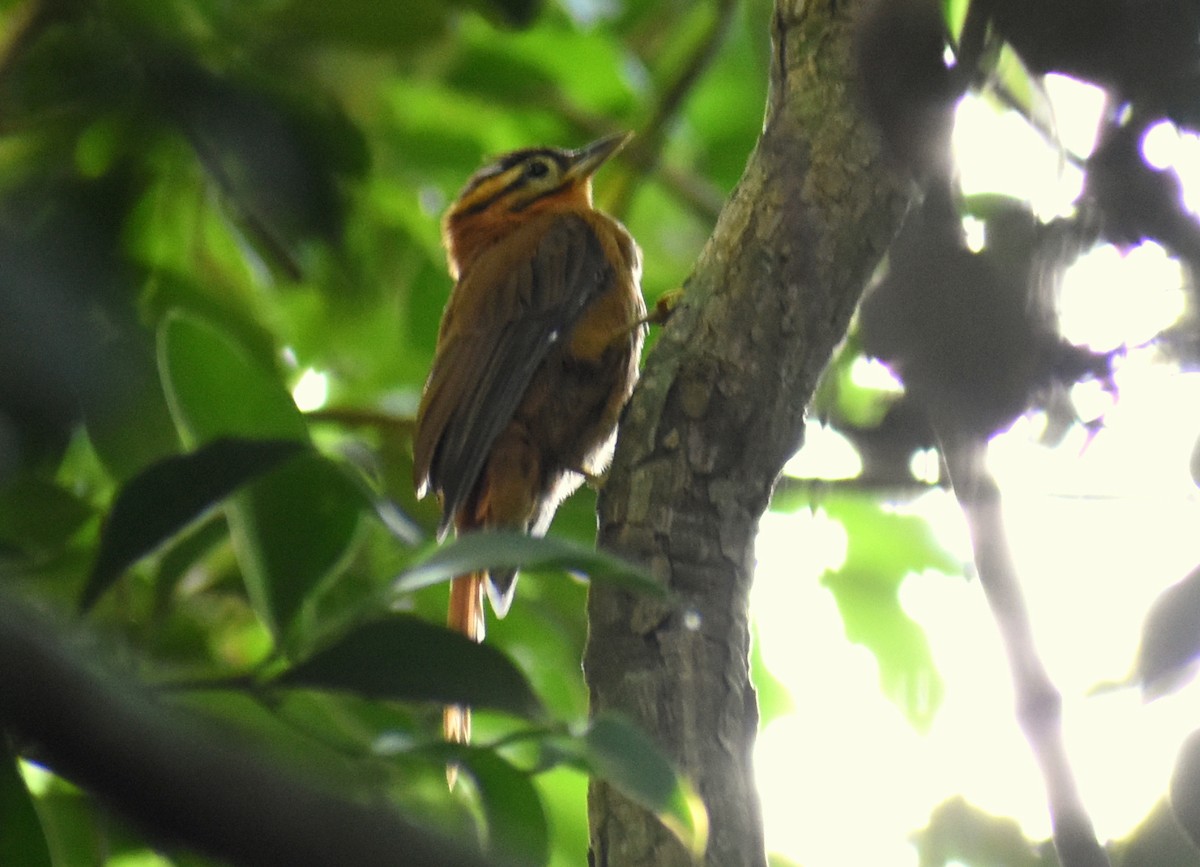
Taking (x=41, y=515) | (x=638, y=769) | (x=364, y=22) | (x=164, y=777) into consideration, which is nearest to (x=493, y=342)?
(x=364, y=22)

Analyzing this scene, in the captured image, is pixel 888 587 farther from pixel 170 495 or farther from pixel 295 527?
pixel 170 495

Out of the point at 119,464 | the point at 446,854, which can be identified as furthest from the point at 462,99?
the point at 446,854

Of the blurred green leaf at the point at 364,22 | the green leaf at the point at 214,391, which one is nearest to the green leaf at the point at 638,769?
the green leaf at the point at 214,391

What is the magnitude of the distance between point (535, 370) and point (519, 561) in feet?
8.16

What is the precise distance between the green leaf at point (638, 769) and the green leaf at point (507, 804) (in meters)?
0.29

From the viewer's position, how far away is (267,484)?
4.62 feet

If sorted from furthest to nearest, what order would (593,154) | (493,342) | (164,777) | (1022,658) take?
(593,154) < (493,342) < (1022,658) < (164,777)

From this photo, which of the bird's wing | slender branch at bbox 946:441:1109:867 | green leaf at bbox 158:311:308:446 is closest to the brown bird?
the bird's wing

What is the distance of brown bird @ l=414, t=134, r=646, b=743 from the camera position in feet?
11.1

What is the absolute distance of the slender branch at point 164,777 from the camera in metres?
0.53

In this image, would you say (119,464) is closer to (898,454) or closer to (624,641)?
(624,641)

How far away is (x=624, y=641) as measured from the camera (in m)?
2.05

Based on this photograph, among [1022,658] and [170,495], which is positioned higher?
[170,495]

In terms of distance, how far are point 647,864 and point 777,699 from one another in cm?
128
